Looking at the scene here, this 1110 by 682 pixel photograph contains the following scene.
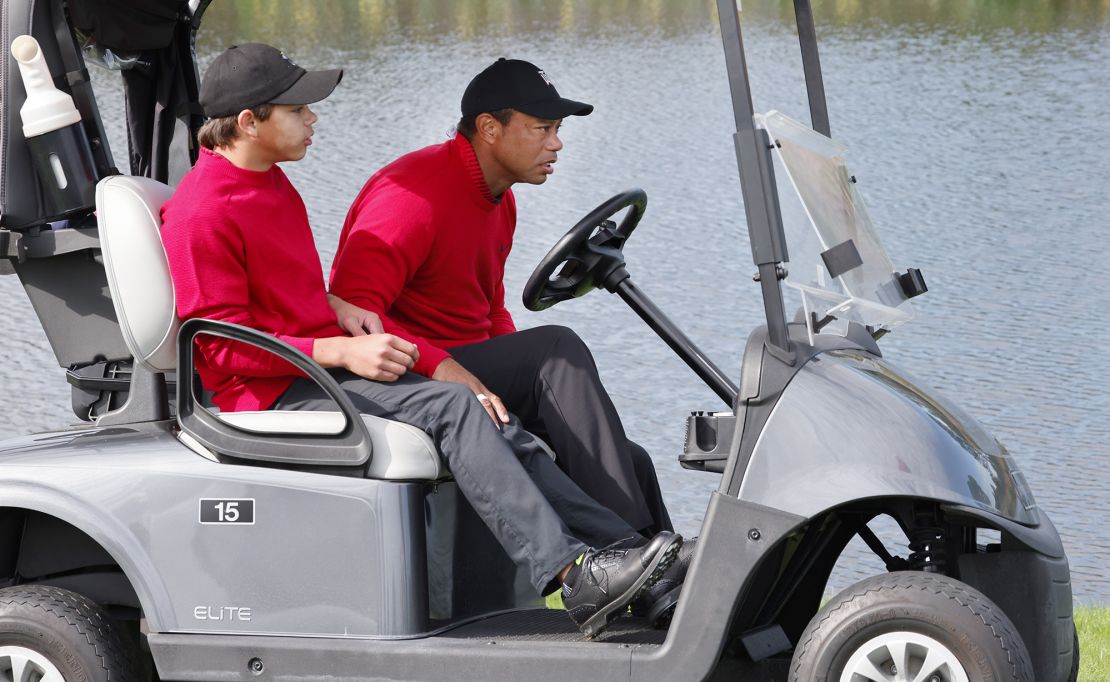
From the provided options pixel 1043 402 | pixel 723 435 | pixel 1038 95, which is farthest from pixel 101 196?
pixel 1038 95

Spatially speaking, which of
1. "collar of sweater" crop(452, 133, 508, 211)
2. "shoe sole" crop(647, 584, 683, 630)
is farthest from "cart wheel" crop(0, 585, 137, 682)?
"collar of sweater" crop(452, 133, 508, 211)

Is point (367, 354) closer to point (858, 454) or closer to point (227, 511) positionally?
point (227, 511)

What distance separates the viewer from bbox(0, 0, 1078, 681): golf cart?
289 centimetres

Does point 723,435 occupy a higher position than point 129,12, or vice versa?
point 129,12

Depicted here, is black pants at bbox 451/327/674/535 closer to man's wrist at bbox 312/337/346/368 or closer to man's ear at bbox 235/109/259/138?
man's wrist at bbox 312/337/346/368

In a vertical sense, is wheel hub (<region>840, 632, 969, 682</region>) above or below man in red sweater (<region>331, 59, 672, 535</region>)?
below

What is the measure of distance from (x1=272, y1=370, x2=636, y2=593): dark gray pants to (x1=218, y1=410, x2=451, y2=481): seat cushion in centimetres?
4

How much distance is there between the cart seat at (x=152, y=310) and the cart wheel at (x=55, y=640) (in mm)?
Answer: 517

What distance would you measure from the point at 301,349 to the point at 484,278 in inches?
28.5

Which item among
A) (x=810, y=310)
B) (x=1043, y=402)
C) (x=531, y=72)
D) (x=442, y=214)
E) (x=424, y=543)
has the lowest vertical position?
(x=1043, y=402)

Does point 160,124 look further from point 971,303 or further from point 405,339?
point 971,303

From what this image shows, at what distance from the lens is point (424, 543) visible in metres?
3.12

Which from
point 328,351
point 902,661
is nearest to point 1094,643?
point 902,661

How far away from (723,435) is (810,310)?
34 cm
